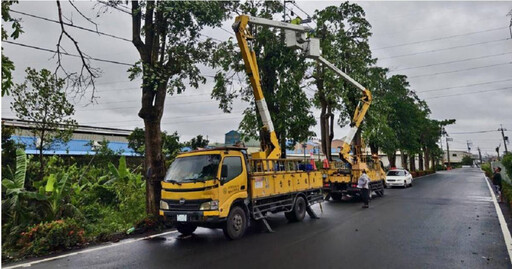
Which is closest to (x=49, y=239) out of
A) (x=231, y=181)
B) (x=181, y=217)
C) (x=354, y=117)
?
(x=181, y=217)

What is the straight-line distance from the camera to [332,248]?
7.65 m

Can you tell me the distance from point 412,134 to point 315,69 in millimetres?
16951

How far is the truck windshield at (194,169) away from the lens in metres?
8.63

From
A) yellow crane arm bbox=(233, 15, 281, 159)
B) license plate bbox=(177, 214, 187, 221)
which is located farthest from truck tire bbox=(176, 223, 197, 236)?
yellow crane arm bbox=(233, 15, 281, 159)

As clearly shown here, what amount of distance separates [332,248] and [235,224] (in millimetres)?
2540

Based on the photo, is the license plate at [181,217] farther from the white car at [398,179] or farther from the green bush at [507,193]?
the white car at [398,179]

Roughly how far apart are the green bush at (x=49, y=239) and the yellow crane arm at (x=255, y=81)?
5.42 meters

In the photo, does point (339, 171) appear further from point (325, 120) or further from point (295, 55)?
point (325, 120)

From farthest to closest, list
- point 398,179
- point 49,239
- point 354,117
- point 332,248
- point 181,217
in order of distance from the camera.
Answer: point 398,179 < point 354,117 < point 181,217 < point 49,239 < point 332,248

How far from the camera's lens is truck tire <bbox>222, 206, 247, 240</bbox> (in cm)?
852

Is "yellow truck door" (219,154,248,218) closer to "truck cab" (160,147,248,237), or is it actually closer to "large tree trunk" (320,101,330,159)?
"truck cab" (160,147,248,237)

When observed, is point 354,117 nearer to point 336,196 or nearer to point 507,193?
point 336,196

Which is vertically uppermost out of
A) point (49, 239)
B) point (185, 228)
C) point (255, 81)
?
point (255, 81)

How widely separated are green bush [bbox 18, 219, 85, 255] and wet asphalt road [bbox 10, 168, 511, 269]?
96cm
